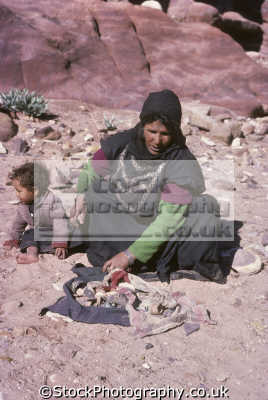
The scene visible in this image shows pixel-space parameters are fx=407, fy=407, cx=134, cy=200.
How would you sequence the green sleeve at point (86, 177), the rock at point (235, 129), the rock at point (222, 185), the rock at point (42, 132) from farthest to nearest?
the rock at point (235, 129)
the rock at point (42, 132)
the rock at point (222, 185)
the green sleeve at point (86, 177)

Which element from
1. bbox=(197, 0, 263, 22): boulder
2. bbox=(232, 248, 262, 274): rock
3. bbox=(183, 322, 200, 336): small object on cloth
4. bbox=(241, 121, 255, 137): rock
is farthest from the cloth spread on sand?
bbox=(197, 0, 263, 22): boulder

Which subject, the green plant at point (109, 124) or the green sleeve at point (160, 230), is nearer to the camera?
the green sleeve at point (160, 230)

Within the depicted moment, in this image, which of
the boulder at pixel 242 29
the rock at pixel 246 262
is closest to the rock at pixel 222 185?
the rock at pixel 246 262

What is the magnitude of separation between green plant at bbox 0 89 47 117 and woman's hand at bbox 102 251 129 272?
155 inches

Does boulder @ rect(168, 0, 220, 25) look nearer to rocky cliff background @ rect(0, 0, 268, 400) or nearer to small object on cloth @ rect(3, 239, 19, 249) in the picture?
rocky cliff background @ rect(0, 0, 268, 400)

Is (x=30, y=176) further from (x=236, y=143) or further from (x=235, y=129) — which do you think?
(x=235, y=129)

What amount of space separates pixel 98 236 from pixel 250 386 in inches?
62.3

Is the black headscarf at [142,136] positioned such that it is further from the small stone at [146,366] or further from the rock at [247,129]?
the rock at [247,129]

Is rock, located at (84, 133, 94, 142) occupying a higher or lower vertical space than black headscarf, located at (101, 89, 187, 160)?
lower

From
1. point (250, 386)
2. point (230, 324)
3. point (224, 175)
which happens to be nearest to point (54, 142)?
point (224, 175)

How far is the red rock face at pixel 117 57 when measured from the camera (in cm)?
705

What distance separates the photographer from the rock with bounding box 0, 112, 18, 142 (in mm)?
5773

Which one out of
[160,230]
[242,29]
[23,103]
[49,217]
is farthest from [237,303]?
[242,29]

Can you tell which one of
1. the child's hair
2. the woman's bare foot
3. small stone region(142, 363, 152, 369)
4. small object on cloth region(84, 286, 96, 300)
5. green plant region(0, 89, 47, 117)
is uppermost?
the child's hair
